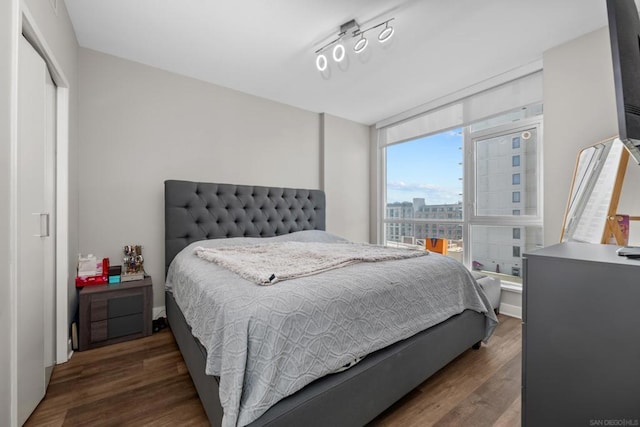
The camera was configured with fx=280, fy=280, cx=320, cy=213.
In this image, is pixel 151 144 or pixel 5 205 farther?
pixel 151 144

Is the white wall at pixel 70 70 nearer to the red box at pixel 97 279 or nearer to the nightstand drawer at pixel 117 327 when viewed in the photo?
the red box at pixel 97 279

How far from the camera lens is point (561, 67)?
2.32 m

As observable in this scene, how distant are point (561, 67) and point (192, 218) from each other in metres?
3.49

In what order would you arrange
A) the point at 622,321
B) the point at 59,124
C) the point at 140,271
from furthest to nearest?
the point at 140,271 → the point at 59,124 → the point at 622,321

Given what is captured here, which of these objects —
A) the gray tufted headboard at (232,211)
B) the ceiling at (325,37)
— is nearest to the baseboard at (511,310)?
the gray tufted headboard at (232,211)

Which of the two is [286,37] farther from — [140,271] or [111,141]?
[140,271]

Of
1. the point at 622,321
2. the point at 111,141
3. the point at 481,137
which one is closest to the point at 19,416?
the point at 111,141

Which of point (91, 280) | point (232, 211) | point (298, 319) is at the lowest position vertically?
point (91, 280)

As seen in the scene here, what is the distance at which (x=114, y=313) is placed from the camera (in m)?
2.16

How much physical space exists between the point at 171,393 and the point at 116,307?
0.97 meters

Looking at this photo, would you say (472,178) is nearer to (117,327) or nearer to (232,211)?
(232,211)

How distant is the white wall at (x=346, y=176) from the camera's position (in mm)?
3941

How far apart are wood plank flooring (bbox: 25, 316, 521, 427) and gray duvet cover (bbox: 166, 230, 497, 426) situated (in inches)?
15.6

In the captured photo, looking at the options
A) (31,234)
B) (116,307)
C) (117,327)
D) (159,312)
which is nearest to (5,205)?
(31,234)
